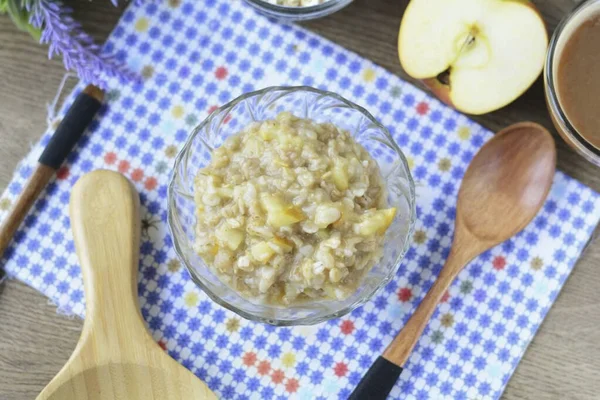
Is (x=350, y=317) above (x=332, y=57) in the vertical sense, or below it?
below

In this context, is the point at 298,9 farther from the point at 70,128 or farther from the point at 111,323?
the point at 111,323

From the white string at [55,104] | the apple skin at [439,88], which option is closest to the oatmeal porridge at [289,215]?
the apple skin at [439,88]

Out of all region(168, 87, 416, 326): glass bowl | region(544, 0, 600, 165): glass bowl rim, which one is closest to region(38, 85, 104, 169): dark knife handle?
region(168, 87, 416, 326): glass bowl

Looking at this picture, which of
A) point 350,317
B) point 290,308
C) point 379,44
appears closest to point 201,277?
point 290,308

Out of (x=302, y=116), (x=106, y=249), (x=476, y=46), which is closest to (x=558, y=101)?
(x=476, y=46)

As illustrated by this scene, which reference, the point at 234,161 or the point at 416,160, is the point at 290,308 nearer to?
the point at 234,161
